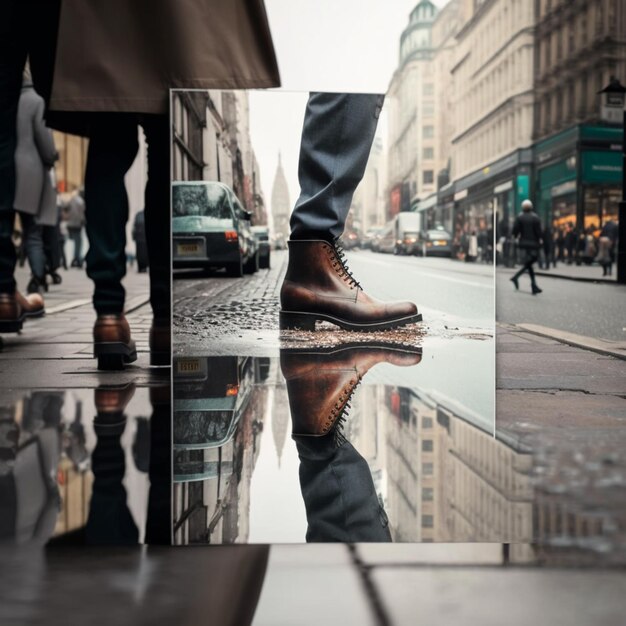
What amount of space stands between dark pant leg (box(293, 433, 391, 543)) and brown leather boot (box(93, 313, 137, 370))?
1017mm

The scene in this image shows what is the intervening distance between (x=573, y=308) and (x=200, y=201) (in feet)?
18.3

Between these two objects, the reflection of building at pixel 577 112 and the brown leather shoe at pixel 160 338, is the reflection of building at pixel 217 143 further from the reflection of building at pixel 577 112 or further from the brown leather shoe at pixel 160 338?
the reflection of building at pixel 577 112

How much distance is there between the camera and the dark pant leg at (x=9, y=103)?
2.82 m

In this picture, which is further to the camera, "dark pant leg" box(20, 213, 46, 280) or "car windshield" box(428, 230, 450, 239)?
"dark pant leg" box(20, 213, 46, 280)

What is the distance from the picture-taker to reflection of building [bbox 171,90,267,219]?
2105mm

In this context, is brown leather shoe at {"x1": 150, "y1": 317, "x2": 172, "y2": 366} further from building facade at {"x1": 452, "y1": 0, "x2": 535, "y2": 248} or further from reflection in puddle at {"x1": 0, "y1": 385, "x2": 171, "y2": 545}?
building facade at {"x1": 452, "y1": 0, "x2": 535, "y2": 248}

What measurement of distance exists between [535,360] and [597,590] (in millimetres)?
2238

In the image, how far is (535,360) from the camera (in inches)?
121

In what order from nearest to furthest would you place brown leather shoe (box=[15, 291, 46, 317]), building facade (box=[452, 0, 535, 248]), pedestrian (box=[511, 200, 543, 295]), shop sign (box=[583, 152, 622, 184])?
brown leather shoe (box=[15, 291, 46, 317]) < pedestrian (box=[511, 200, 543, 295]) < building facade (box=[452, 0, 535, 248]) < shop sign (box=[583, 152, 622, 184])

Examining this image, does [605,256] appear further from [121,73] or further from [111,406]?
[111,406]

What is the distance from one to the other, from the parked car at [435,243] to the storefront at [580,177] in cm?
1268

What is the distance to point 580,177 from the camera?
16.6 meters

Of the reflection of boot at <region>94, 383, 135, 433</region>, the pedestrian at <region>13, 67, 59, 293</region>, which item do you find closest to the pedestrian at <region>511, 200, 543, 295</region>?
the pedestrian at <region>13, 67, 59, 293</region>

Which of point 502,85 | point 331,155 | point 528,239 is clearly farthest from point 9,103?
point 502,85
